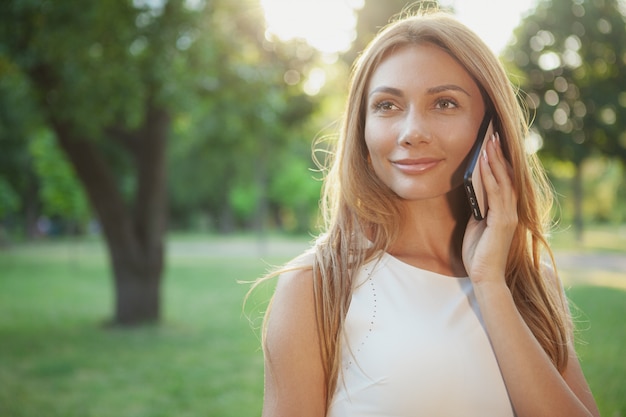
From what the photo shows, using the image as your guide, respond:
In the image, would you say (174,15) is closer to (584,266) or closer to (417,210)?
(417,210)

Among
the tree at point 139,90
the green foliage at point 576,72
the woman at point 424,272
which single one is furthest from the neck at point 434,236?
the green foliage at point 576,72

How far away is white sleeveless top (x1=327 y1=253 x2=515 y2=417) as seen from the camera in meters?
1.69

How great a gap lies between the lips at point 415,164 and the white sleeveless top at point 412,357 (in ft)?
1.03

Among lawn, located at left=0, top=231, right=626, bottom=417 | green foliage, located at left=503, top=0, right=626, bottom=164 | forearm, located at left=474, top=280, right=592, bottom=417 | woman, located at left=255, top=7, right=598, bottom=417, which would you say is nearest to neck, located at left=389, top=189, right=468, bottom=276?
woman, located at left=255, top=7, right=598, bottom=417

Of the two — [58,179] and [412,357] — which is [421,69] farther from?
[58,179]

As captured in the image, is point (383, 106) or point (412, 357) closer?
point (412, 357)

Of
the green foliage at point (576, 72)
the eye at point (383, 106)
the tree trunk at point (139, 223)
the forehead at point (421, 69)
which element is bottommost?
the tree trunk at point (139, 223)

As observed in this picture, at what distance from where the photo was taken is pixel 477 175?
1904mm

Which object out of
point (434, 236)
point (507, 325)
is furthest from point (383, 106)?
point (507, 325)

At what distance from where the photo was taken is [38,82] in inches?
376

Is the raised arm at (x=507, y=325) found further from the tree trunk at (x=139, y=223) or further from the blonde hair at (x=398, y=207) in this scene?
the tree trunk at (x=139, y=223)

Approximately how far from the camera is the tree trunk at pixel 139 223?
1118 cm

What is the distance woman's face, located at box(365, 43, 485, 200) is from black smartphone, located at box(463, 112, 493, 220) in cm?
2

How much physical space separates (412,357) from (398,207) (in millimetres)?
520
